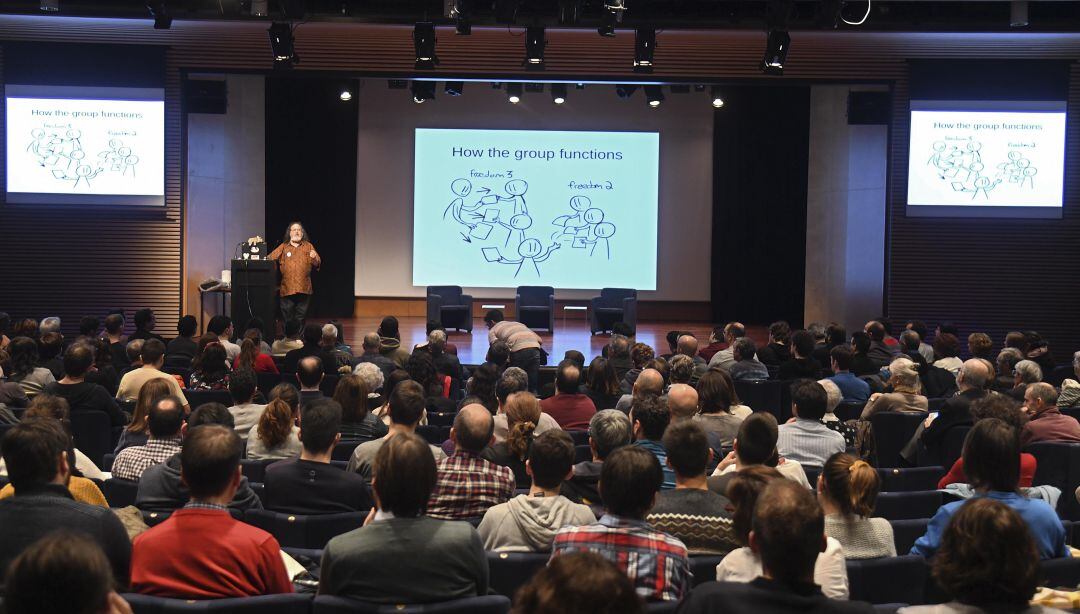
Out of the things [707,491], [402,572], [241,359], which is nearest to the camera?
[402,572]

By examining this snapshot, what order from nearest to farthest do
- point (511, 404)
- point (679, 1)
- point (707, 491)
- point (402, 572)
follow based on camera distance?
1. point (402, 572)
2. point (707, 491)
3. point (511, 404)
4. point (679, 1)

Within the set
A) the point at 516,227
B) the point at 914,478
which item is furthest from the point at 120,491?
the point at 516,227

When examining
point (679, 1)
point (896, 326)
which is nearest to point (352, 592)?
point (679, 1)

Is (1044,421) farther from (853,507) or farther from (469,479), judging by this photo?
(469,479)

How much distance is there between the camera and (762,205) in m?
16.4

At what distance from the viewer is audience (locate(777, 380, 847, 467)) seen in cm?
484

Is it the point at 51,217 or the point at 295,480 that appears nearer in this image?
the point at 295,480

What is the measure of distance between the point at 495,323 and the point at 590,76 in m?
3.50

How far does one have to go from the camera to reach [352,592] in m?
2.70

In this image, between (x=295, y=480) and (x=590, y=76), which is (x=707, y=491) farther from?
(x=590, y=76)

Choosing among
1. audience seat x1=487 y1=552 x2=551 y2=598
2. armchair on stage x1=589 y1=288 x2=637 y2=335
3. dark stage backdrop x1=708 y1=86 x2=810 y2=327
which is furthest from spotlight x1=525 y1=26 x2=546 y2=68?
audience seat x1=487 y1=552 x2=551 y2=598

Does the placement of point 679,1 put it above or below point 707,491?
above

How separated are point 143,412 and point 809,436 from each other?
3.08 m

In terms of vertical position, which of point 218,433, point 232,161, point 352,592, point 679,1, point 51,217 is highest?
point 679,1
